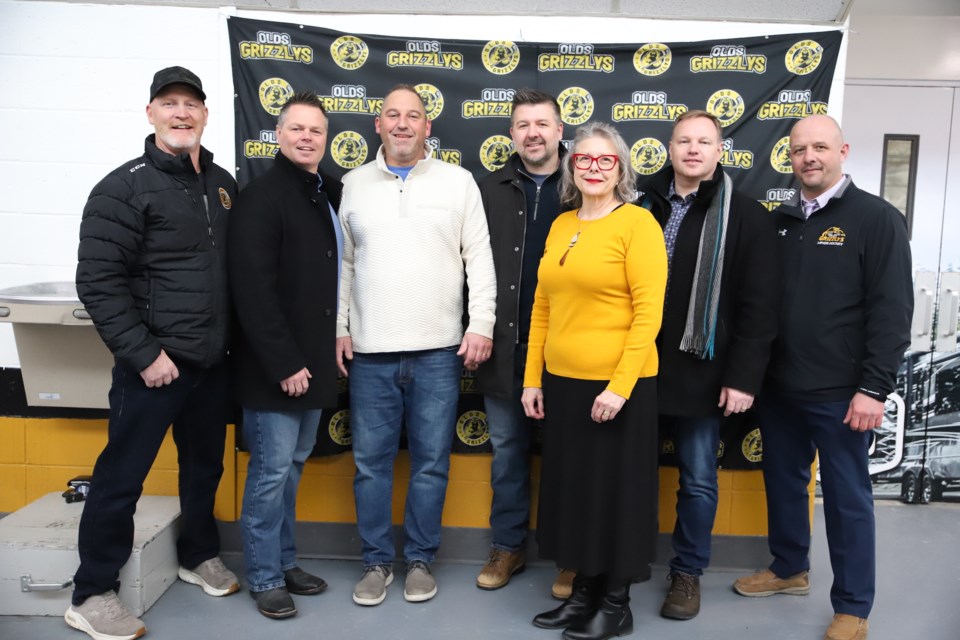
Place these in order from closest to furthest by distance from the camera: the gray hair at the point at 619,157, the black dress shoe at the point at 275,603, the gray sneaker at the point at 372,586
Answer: the gray hair at the point at 619,157, the black dress shoe at the point at 275,603, the gray sneaker at the point at 372,586

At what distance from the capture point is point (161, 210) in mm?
2277

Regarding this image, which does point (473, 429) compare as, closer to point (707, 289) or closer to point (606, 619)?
point (606, 619)

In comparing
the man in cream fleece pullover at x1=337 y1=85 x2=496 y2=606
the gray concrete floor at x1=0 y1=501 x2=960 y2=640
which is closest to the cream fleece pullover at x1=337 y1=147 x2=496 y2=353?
the man in cream fleece pullover at x1=337 y1=85 x2=496 y2=606

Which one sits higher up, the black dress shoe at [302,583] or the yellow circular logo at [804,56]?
the yellow circular logo at [804,56]

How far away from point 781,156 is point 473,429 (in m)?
1.73

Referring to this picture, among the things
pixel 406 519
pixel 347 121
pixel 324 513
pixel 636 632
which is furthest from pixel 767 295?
pixel 324 513

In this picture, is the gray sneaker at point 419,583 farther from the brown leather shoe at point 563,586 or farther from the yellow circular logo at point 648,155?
the yellow circular logo at point 648,155

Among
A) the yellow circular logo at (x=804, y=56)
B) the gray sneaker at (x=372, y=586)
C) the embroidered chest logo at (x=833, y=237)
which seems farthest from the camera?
the yellow circular logo at (x=804, y=56)

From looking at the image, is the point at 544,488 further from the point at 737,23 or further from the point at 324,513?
the point at 737,23

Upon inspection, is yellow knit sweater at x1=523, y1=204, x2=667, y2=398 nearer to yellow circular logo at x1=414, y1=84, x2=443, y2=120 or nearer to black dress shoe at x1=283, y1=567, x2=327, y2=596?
yellow circular logo at x1=414, y1=84, x2=443, y2=120

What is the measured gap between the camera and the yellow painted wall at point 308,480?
119 inches

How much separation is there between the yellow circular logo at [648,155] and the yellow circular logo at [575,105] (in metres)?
0.24

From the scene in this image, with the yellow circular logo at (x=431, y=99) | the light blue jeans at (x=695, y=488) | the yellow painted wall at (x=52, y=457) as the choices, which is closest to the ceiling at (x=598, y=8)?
the yellow circular logo at (x=431, y=99)

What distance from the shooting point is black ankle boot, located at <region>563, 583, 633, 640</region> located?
2359 mm
